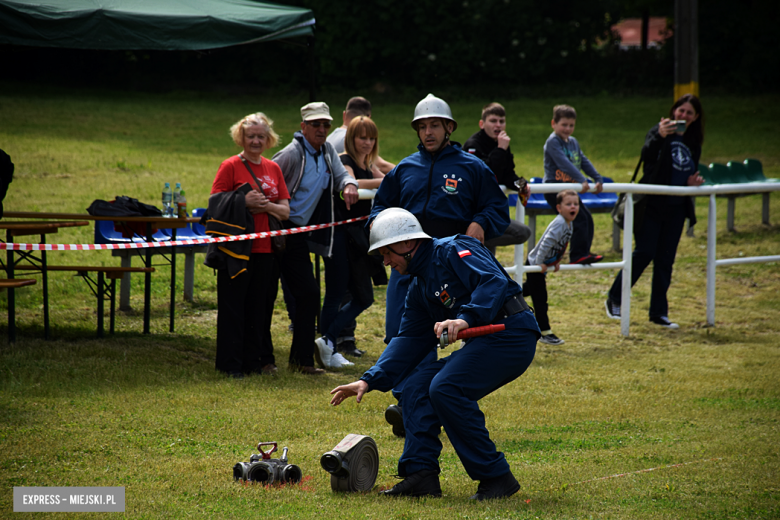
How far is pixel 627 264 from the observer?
8.38 metres

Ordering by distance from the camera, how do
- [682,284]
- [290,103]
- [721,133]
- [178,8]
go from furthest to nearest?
[290,103], [721,133], [682,284], [178,8]

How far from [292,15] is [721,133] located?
65.2 feet

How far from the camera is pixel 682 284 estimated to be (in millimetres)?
10836

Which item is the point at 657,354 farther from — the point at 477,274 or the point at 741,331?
the point at 477,274

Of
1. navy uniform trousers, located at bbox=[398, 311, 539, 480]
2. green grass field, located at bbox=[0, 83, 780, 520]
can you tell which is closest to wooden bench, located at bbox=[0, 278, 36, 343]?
green grass field, located at bbox=[0, 83, 780, 520]

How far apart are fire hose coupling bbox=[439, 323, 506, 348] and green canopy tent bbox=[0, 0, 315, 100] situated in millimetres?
5194

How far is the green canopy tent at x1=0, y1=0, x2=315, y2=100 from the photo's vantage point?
295 inches

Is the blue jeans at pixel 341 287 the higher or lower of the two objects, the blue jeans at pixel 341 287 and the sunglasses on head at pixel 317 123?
the lower

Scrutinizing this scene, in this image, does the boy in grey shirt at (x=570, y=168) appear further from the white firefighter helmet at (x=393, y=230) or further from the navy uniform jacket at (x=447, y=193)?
the white firefighter helmet at (x=393, y=230)

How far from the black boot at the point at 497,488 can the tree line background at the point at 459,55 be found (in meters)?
32.0

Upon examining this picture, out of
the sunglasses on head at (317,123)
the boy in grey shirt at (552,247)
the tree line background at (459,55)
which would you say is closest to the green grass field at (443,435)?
the boy in grey shirt at (552,247)

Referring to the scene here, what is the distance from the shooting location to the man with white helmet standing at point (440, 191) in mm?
5594

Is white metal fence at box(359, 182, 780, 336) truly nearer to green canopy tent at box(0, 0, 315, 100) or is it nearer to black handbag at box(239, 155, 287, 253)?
black handbag at box(239, 155, 287, 253)

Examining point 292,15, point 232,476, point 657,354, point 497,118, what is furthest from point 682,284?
point 232,476
